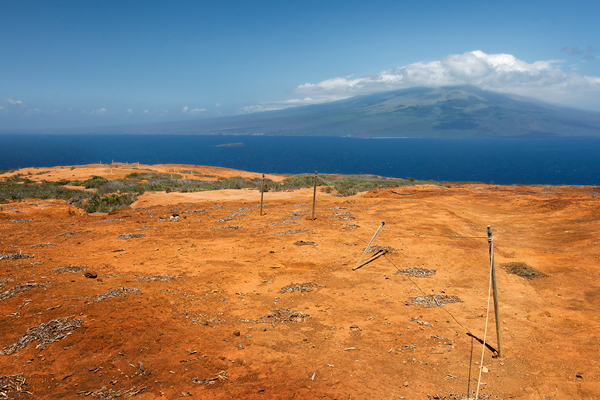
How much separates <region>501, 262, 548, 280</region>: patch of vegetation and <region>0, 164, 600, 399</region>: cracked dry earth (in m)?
0.27

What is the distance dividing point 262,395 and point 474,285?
678 cm

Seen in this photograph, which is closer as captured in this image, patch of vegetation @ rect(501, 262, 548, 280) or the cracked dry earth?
the cracked dry earth

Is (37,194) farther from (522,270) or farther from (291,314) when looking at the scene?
(522,270)

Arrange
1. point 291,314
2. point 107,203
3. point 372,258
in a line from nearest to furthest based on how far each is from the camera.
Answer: point 291,314 < point 372,258 < point 107,203

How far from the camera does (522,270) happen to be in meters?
9.72

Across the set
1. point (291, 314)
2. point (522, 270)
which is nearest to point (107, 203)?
point (291, 314)

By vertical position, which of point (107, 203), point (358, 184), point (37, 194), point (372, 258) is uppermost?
point (37, 194)

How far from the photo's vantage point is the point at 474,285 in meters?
9.05

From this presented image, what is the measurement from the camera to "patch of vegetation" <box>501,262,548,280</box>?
9.49 m

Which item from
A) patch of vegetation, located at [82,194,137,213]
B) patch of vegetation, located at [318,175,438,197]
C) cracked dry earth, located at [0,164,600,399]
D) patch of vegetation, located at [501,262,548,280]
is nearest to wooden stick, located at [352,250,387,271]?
cracked dry earth, located at [0,164,600,399]

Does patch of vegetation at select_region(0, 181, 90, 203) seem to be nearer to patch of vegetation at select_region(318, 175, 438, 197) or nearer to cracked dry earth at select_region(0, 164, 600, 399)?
cracked dry earth at select_region(0, 164, 600, 399)

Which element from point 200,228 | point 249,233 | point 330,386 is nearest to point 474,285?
point 330,386

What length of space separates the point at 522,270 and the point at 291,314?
7105mm

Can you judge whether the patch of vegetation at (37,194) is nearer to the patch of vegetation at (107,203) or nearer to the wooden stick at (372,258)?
the patch of vegetation at (107,203)
